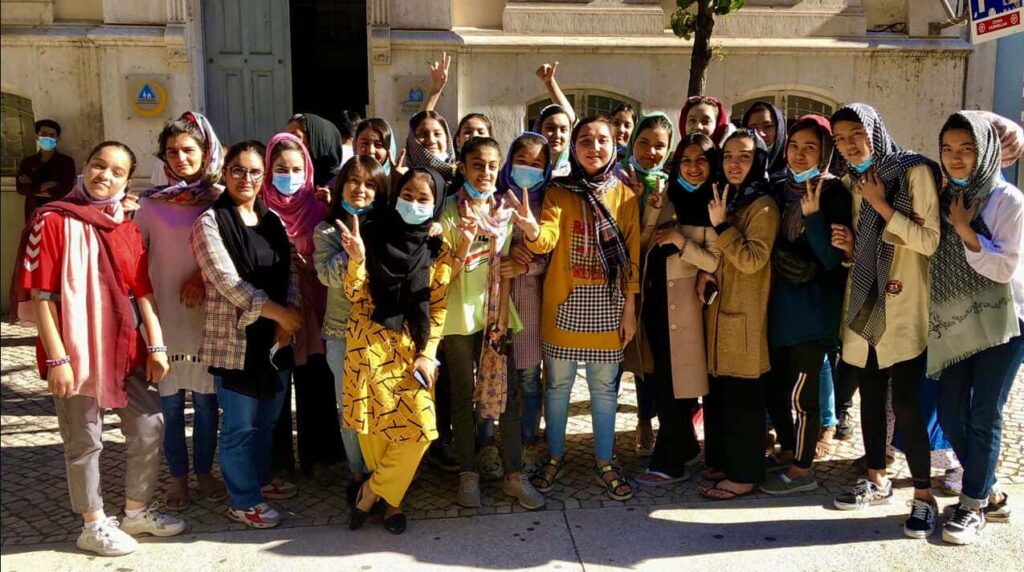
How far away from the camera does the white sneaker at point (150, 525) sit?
3.99 m

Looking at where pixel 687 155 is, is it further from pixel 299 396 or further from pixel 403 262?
pixel 299 396

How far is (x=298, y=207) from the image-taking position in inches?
168

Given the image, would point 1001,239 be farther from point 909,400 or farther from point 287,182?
point 287,182

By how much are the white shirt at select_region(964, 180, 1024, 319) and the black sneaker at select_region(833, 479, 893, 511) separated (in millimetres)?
1275

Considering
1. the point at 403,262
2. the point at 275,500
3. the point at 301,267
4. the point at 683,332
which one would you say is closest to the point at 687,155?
the point at 683,332

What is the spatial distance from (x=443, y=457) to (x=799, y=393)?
6.70ft

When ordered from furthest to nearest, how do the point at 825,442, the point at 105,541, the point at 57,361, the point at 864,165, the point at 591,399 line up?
the point at 825,442 < the point at 591,399 < the point at 864,165 < the point at 105,541 < the point at 57,361

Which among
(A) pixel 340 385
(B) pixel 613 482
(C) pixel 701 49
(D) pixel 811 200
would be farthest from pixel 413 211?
(C) pixel 701 49

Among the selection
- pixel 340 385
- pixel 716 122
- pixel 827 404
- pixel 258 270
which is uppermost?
pixel 716 122

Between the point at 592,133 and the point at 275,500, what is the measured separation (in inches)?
102

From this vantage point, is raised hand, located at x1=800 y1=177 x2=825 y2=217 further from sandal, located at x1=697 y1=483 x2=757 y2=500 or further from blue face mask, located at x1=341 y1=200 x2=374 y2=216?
blue face mask, located at x1=341 y1=200 x2=374 y2=216

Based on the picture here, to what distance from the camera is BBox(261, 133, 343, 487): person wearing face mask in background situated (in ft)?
13.7

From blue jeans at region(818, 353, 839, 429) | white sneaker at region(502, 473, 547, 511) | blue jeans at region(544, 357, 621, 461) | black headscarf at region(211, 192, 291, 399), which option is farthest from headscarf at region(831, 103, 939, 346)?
black headscarf at region(211, 192, 291, 399)

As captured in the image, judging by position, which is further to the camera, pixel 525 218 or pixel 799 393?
pixel 799 393
